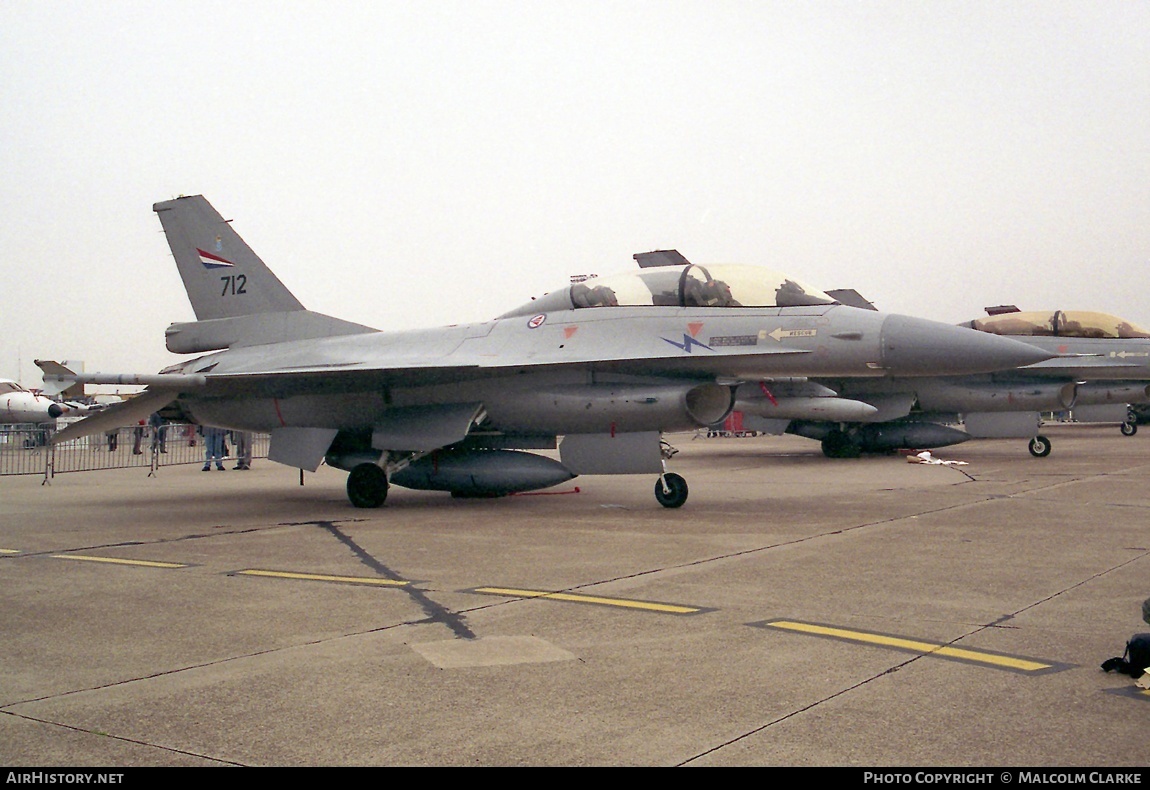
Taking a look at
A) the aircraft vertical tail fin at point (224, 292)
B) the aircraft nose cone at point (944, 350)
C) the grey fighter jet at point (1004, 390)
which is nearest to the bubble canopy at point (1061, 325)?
the grey fighter jet at point (1004, 390)

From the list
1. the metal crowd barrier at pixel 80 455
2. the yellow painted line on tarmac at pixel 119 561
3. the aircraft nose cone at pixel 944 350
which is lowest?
the metal crowd barrier at pixel 80 455

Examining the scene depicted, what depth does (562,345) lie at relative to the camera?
34.9ft

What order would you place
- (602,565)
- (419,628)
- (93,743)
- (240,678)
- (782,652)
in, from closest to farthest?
(93,743)
(240,678)
(782,652)
(419,628)
(602,565)

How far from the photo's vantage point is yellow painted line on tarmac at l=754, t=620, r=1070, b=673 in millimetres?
3943

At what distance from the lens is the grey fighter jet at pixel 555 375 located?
381 inches

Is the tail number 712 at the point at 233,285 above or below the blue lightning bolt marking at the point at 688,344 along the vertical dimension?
above

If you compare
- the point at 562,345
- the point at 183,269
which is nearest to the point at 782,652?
the point at 562,345

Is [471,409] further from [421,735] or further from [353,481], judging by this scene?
[421,735]

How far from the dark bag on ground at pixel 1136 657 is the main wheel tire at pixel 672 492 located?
22.4ft

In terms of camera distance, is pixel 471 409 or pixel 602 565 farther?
pixel 471 409

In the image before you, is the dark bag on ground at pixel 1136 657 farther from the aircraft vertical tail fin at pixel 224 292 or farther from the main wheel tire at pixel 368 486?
the aircraft vertical tail fin at pixel 224 292

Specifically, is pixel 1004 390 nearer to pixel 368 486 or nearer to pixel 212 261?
pixel 368 486

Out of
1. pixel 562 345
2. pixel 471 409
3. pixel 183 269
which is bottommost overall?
pixel 471 409

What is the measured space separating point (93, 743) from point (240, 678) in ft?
2.73
